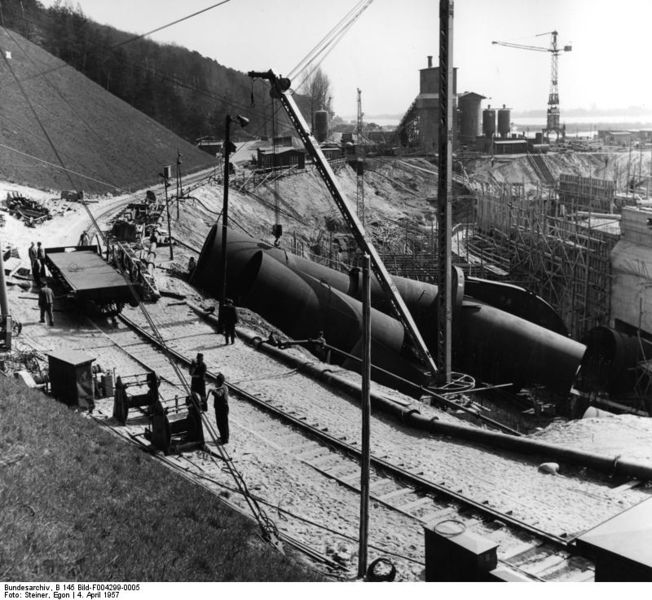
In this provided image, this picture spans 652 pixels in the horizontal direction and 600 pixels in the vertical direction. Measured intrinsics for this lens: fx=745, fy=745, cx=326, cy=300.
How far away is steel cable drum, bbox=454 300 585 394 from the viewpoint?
21.4 meters

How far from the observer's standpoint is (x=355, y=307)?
2094cm

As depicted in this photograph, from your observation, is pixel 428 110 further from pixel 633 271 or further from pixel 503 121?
pixel 633 271

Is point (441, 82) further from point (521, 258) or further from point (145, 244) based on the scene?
point (521, 258)

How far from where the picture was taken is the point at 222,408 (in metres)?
12.4

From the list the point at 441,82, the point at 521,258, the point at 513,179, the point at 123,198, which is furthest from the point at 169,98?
the point at 441,82

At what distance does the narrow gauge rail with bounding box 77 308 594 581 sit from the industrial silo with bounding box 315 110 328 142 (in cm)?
7044

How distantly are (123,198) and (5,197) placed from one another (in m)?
9.06

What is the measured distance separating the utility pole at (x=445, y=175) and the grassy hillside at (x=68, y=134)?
27716mm

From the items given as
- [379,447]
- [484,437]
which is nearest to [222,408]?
[379,447]

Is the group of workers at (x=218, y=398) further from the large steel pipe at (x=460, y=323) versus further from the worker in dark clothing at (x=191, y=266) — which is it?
the worker in dark clothing at (x=191, y=266)

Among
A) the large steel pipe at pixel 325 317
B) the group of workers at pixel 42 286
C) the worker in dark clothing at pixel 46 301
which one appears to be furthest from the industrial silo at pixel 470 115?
the worker in dark clothing at pixel 46 301

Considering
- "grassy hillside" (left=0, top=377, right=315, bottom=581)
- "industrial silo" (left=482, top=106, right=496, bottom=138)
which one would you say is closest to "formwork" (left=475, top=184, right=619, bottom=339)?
"grassy hillside" (left=0, top=377, right=315, bottom=581)

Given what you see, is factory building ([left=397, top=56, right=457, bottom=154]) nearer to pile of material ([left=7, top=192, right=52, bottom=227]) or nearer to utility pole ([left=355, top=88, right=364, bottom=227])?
utility pole ([left=355, top=88, right=364, bottom=227])

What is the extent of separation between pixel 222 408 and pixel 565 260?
839 inches
